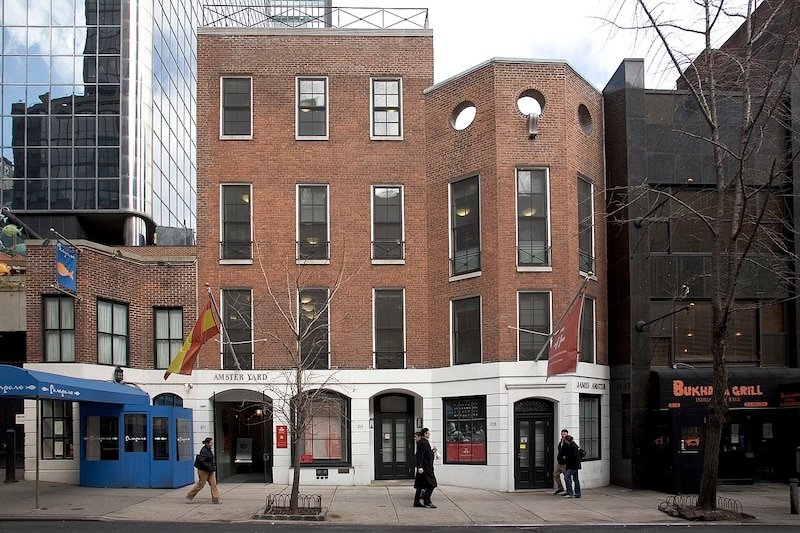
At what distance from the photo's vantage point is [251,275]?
82.5 ft

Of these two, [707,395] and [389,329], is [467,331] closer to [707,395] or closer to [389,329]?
[389,329]

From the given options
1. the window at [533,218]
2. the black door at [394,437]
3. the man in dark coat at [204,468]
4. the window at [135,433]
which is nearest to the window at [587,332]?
the window at [533,218]

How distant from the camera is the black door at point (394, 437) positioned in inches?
982

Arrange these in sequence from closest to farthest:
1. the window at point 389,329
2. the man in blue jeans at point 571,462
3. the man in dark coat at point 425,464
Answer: the man in dark coat at point 425,464 < the man in blue jeans at point 571,462 < the window at point 389,329

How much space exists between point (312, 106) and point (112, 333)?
9437mm

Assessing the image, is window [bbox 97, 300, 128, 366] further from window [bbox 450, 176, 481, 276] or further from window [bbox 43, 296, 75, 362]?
window [bbox 450, 176, 481, 276]

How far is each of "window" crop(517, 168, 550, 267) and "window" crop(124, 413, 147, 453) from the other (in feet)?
38.3

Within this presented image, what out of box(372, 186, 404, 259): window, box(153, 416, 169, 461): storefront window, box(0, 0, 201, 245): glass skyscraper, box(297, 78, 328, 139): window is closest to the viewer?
box(153, 416, 169, 461): storefront window

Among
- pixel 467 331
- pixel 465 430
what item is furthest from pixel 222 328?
pixel 465 430

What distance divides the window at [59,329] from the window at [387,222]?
9.25 m

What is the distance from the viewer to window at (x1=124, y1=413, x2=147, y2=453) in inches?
885

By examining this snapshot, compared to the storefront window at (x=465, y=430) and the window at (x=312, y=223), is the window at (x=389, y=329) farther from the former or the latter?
the window at (x=312, y=223)

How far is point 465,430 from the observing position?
24.0 m

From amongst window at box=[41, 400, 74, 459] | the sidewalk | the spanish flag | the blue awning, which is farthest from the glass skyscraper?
the spanish flag
